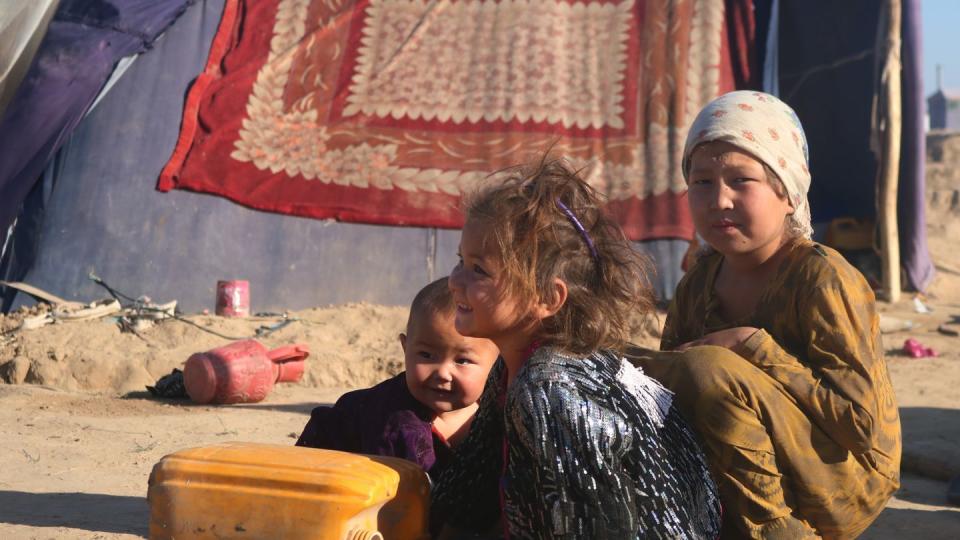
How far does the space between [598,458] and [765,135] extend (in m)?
0.98

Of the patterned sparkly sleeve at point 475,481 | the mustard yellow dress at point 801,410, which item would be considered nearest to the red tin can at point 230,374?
the patterned sparkly sleeve at point 475,481

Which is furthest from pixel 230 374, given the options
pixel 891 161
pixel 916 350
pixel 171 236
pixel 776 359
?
pixel 891 161

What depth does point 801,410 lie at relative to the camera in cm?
215

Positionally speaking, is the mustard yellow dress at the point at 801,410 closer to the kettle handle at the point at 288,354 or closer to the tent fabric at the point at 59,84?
the kettle handle at the point at 288,354

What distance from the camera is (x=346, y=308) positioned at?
6488 millimetres

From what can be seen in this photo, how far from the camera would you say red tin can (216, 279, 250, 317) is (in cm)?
619

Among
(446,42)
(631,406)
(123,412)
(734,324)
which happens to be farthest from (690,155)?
(446,42)

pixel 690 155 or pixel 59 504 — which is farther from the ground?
pixel 690 155

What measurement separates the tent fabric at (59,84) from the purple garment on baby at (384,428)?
4.30 m

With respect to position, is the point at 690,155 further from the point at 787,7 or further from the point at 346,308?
the point at 787,7

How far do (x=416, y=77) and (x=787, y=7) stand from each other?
2.61 m

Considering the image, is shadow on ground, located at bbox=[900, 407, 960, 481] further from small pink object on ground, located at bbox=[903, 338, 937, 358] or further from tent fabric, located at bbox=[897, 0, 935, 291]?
tent fabric, located at bbox=[897, 0, 935, 291]

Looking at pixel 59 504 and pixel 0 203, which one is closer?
Answer: pixel 59 504

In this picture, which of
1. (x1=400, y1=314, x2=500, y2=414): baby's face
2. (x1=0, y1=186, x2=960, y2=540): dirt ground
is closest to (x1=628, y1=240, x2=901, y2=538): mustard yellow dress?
(x1=400, y1=314, x2=500, y2=414): baby's face
